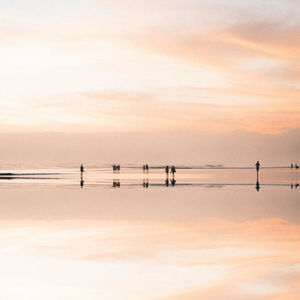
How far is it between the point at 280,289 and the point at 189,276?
6.15ft

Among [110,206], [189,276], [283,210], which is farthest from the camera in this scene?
[110,206]

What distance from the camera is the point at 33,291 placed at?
10.6 metres

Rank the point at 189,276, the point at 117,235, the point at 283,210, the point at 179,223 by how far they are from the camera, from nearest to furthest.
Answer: the point at 189,276 → the point at 117,235 → the point at 179,223 → the point at 283,210

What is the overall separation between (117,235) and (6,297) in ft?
23.7

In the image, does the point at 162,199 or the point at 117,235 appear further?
the point at 162,199

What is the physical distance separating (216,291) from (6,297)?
11.6 ft

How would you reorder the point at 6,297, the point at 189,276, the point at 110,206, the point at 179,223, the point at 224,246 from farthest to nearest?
the point at 110,206 < the point at 179,223 < the point at 224,246 < the point at 189,276 < the point at 6,297

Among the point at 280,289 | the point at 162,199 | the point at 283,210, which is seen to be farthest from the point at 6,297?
the point at 162,199

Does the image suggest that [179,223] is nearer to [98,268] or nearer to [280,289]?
[98,268]

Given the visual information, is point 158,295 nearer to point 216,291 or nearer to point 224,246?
point 216,291

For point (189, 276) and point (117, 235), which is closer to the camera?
point (189, 276)

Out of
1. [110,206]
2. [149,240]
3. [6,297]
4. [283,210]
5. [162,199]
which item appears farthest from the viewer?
[162,199]

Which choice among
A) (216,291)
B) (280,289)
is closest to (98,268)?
(216,291)

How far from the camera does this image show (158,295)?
33.8ft
